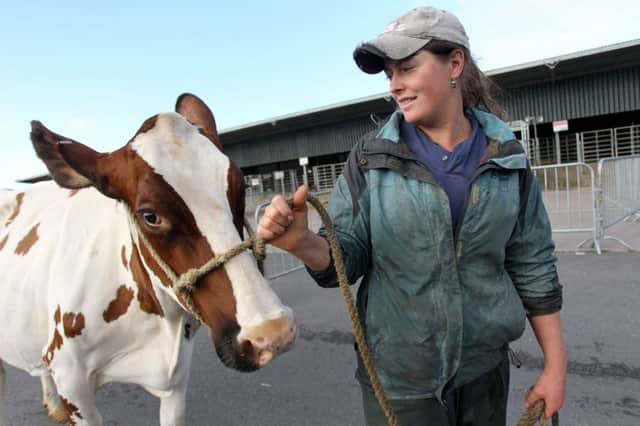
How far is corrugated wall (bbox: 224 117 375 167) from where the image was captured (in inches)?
821

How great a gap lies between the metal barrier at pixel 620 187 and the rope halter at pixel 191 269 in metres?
8.25

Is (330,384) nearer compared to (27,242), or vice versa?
(27,242)

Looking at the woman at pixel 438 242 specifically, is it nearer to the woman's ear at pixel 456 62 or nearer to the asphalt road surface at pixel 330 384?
the woman's ear at pixel 456 62

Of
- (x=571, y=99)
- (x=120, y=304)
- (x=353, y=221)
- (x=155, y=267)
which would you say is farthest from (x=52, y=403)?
(x=571, y=99)

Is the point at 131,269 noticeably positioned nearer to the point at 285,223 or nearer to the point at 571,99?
the point at 285,223

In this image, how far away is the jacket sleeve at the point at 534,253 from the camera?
1.62 m

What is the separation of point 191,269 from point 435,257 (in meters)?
0.85

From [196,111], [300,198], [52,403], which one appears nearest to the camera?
[300,198]

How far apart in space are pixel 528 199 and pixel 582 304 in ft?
12.9

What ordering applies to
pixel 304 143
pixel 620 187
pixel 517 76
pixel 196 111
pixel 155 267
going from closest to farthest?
pixel 155 267
pixel 196 111
pixel 620 187
pixel 517 76
pixel 304 143

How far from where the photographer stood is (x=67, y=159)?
5.56 feet

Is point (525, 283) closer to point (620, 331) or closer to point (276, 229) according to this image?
point (276, 229)

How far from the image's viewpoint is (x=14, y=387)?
4137mm

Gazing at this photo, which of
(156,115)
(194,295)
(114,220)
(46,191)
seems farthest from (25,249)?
(194,295)
